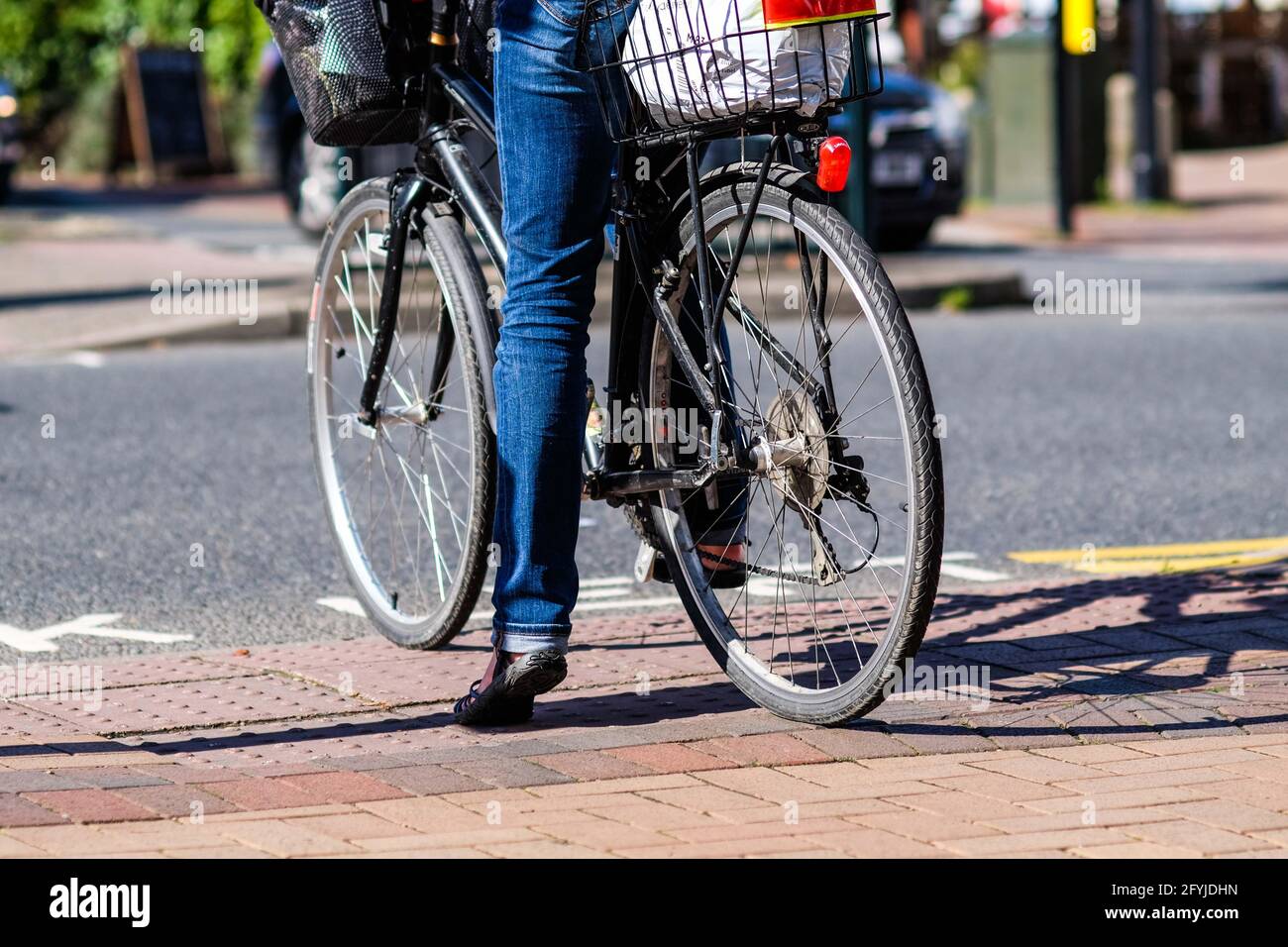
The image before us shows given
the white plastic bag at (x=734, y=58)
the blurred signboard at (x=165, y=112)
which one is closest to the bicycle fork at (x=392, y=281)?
the white plastic bag at (x=734, y=58)

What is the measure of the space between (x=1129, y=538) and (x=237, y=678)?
255 cm

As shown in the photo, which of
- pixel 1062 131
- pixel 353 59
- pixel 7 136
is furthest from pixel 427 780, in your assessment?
pixel 7 136

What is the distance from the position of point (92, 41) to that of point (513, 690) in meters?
30.5

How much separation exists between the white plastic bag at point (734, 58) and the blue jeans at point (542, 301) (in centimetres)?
22

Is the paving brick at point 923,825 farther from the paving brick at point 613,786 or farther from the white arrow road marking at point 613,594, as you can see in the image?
the white arrow road marking at point 613,594

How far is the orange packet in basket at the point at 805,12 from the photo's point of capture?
3.07m

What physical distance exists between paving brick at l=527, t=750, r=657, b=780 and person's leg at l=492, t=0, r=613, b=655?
0.76ft

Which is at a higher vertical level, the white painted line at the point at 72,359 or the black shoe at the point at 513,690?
the white painted line at the point at 72,359

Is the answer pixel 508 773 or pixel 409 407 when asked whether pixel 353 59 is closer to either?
pixel 409 407

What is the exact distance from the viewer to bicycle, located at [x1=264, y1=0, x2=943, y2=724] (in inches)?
128

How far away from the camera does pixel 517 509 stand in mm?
3494

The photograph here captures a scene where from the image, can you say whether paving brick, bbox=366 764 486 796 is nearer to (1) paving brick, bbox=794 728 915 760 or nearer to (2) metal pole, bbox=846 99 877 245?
(1) paving brick, bbox=794 728 915 760

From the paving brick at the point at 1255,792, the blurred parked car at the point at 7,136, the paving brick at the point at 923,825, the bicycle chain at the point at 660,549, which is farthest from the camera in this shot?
the blurred parked car at the point at 7,136

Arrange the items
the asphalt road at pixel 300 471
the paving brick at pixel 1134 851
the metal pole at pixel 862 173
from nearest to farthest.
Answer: the paving brick at pixel 1134 851 < the asphalt road at pixel 300 471 < the metal pole at pixel 862 173
